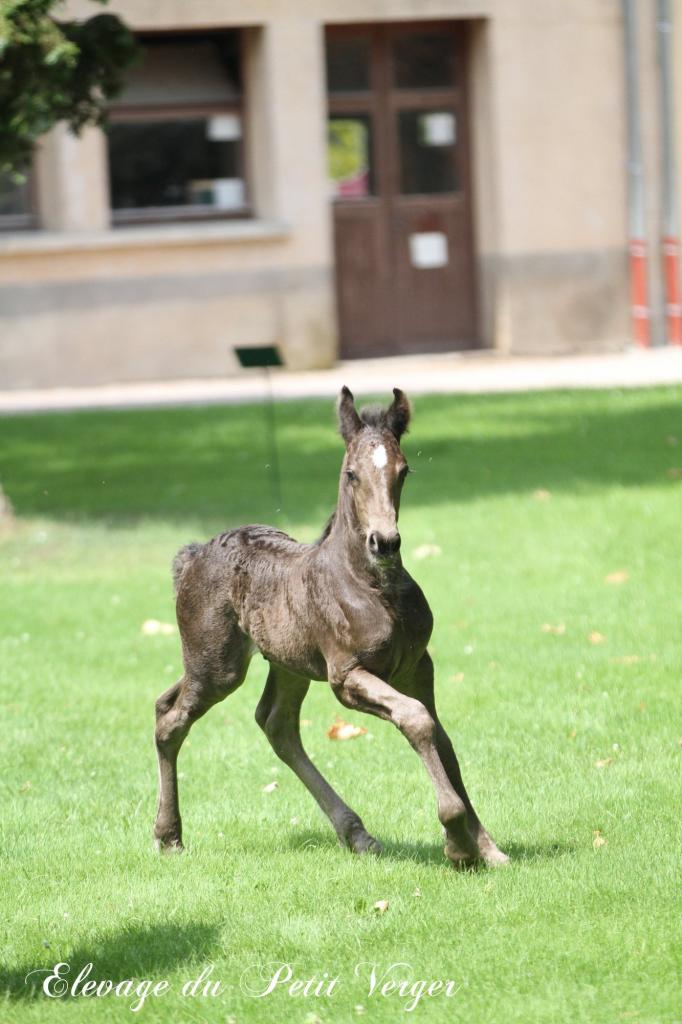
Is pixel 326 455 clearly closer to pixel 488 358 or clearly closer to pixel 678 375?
pixel 678 375

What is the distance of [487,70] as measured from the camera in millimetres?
24156

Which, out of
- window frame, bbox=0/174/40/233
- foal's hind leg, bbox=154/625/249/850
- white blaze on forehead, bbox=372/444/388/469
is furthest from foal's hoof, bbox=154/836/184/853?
window frame, bbox=0/174/40/233

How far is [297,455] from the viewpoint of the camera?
16703 millimetres

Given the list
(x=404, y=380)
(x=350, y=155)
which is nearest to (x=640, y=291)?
(x=404, y=380)

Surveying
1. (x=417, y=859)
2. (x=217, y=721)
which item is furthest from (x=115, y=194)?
(x=417, y=859)

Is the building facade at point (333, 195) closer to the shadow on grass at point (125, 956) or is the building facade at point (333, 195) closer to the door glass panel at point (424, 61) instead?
the door glass panel at point (424, 61)

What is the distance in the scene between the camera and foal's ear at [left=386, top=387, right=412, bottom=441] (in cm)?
575

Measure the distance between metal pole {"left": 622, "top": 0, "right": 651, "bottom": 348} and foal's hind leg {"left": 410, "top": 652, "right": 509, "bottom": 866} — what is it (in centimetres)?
1926

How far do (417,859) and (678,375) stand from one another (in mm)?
15777

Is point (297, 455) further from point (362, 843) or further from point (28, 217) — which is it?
point (362, 843)

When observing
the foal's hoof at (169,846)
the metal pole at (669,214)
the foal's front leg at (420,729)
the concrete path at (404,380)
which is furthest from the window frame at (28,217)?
the foal's front leg at (420,729)

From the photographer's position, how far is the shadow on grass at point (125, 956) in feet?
17.3

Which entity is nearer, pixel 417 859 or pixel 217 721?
pixel 417 859

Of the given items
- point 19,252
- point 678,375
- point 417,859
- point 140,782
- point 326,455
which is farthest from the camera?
point 19,252
